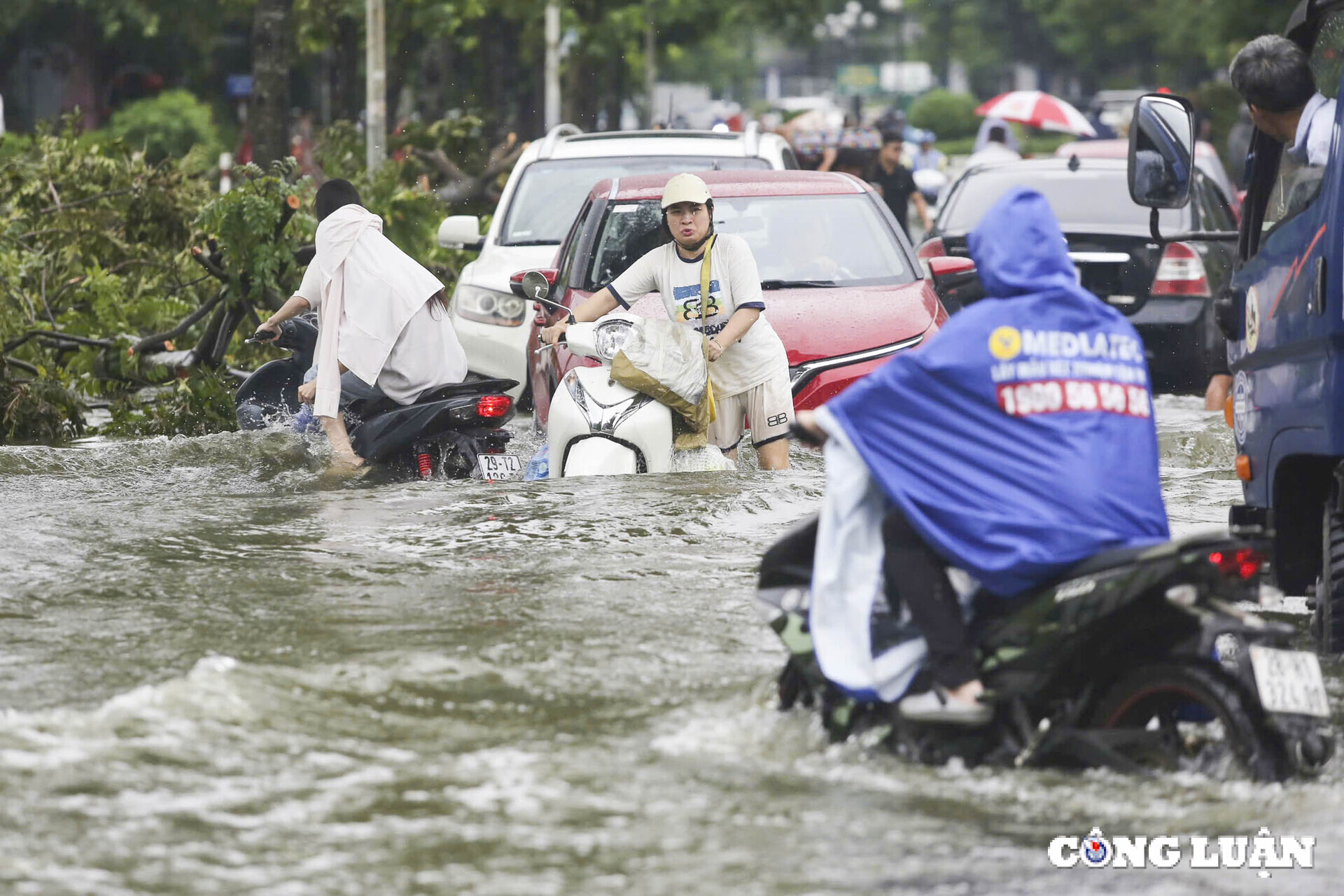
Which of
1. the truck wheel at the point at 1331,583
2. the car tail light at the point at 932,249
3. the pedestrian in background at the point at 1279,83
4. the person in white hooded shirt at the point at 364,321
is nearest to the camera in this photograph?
the truck wheel at the point at 1331,583

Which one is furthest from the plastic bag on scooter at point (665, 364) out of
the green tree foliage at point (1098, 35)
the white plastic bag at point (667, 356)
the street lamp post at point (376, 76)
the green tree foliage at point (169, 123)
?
the green tree foliage at point (169, 123)

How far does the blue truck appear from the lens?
18.5 ft

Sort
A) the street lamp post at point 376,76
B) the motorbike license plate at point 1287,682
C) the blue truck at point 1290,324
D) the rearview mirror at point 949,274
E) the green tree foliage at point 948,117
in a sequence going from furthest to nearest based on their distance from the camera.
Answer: the green tree foliage at point 948,117 < the street lamp post at point 376,76 < the rearview mirror at point 949,274 < the blue truck at point 1290,324 < the motorbike license plate at point 1287,682

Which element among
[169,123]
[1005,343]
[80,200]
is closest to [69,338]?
[80,200]

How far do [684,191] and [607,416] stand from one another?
42.2 inches

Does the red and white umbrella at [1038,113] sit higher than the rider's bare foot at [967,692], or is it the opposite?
the red and white umbrella at [1038,113]

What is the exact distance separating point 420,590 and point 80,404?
6.13 metres

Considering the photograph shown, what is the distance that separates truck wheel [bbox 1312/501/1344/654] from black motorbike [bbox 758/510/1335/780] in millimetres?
831

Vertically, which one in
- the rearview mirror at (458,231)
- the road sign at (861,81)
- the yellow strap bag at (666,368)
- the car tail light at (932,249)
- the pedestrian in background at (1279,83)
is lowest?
the yellow strap bag at (666,368)

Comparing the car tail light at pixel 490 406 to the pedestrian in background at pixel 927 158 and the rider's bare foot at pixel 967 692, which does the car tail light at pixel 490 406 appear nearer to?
the rider's bare foot at pixel 967 692

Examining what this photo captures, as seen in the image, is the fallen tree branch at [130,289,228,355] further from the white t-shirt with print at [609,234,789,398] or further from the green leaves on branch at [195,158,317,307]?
the white t-shirt with print at [609,234,789,398]

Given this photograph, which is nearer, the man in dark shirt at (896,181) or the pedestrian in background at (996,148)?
the pedestrian in background at (996,148)

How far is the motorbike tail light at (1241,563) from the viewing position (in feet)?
15.9

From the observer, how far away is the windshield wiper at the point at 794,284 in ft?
34.7
